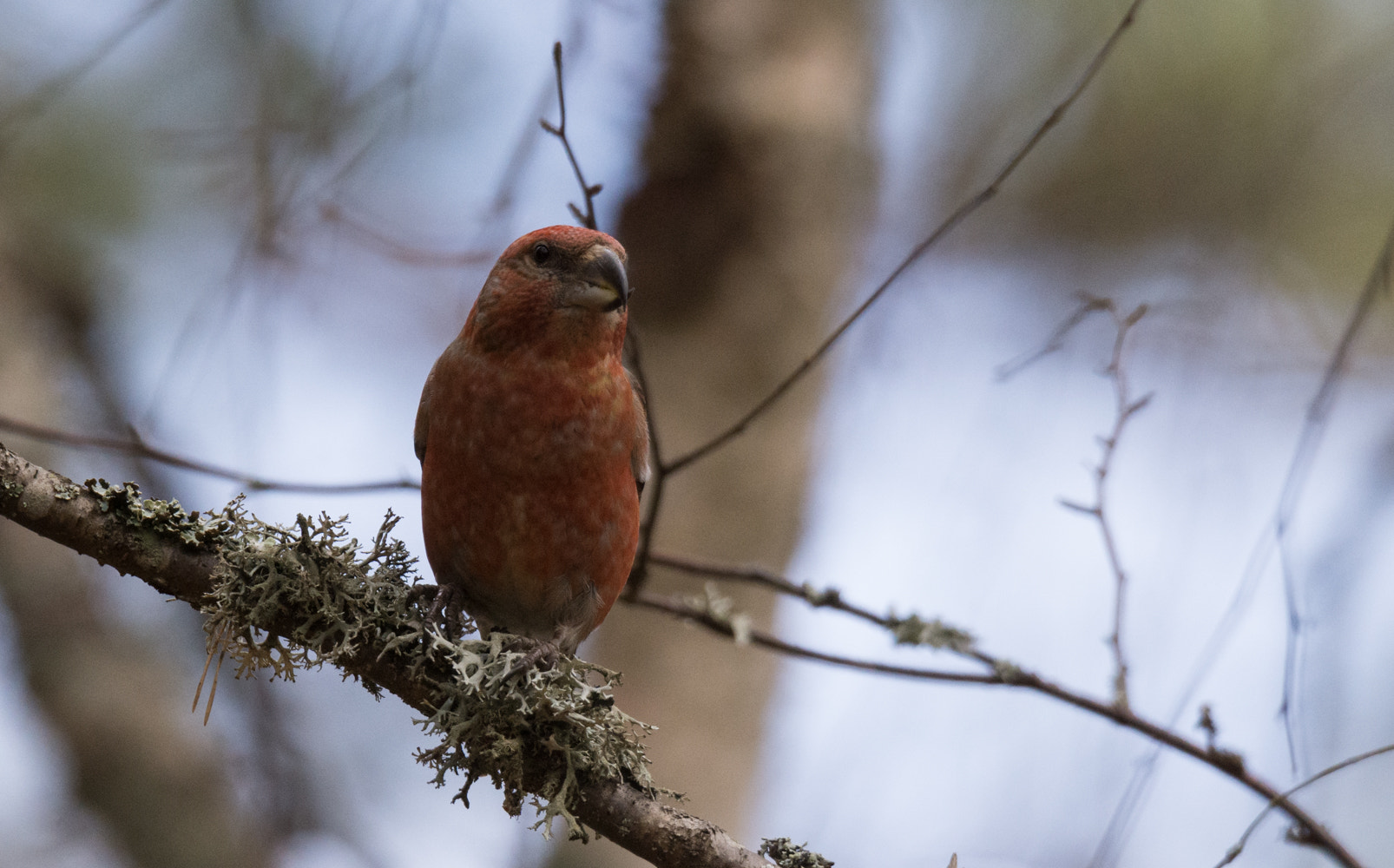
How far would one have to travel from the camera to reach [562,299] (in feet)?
9.69

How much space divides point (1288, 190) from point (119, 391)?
5.97m

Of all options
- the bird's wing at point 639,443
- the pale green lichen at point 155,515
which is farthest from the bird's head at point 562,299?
the pale green lichen at point 155,515

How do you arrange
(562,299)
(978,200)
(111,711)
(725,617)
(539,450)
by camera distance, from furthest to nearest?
(111,711)
(725,617)
(562,299)
(539,450)
(978,200)

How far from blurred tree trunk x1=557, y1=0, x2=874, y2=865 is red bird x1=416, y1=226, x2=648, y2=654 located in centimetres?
150

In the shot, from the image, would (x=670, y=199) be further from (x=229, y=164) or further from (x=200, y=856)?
(x=200, y=856)

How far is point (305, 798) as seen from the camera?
500cm

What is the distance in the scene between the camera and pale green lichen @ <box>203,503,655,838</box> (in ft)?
6.92

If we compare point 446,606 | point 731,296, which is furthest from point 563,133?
point 731,296

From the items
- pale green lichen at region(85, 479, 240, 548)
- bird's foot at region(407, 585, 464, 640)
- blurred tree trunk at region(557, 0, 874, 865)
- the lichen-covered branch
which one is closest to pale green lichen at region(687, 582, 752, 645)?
bird's foot at region(407, 585, 464, 640)

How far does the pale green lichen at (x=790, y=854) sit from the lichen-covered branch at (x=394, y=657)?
139mm

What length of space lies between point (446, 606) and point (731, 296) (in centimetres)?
232

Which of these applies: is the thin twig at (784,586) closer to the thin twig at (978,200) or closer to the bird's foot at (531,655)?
the thin twig at (978,200)

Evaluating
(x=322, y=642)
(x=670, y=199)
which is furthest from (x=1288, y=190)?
(x=322, y=642)

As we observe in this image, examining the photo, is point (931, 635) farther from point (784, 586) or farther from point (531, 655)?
point (531, 655)
